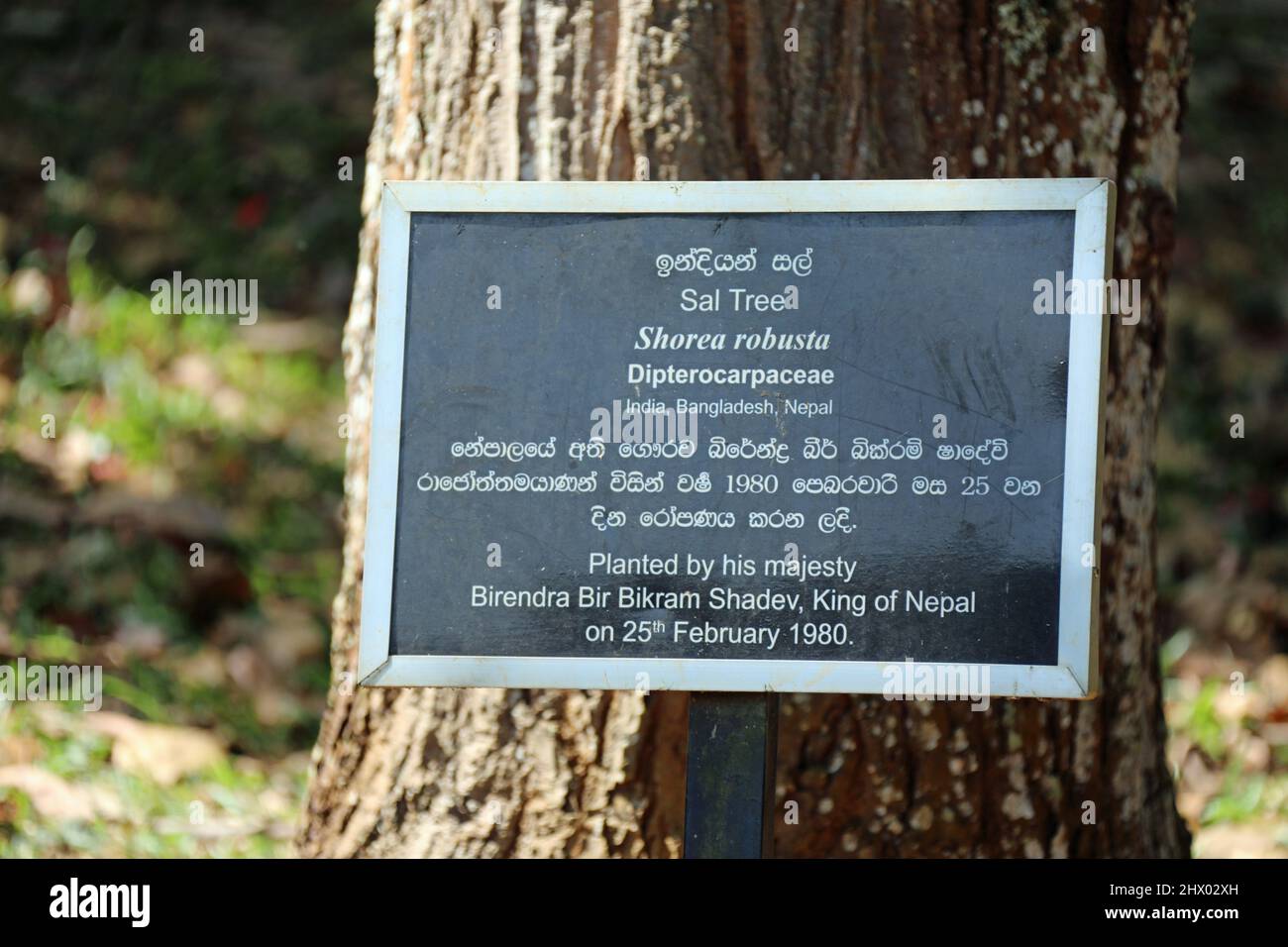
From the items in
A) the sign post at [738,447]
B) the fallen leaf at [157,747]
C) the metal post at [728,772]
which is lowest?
the fallen leaf at [157,747]

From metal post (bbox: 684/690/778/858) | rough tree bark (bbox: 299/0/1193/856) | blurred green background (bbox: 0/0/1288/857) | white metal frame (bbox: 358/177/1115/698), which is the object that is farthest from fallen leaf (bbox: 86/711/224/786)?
metal post (bbox: 684/690/778/858)

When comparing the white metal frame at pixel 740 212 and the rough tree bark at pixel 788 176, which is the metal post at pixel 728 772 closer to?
the white metal frame at pixel 740 212

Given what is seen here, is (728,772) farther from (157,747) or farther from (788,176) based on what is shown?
(157,747)

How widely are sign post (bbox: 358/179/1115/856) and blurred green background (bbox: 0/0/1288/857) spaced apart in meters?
1.41

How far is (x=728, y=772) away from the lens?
6.24 feet

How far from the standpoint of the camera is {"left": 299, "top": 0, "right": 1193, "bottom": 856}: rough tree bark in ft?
7.45

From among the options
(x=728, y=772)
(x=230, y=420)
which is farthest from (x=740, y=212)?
(x=230, y=420)

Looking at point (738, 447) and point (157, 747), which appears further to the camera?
point (157, 747)

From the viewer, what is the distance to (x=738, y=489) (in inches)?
74.2

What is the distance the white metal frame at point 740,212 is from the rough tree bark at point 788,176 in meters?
0.35

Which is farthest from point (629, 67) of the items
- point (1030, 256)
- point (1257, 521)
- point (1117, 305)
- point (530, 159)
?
point (1257, 521)

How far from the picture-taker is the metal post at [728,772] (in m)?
1.89

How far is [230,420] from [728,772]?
2.80 metres

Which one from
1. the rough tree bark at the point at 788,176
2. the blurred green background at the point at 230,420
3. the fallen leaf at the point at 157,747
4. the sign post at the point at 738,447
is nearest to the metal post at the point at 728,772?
the sign post at the point at 738,447
